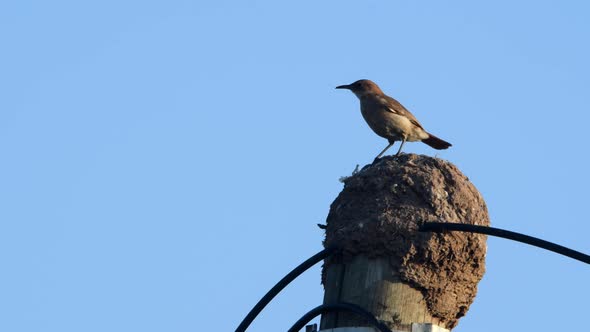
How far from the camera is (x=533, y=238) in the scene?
4.62 metres

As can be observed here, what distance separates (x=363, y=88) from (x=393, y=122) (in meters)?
0.95

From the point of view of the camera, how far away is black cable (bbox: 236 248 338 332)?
203 inches

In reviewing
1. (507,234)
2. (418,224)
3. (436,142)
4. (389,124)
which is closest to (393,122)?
(389,124)

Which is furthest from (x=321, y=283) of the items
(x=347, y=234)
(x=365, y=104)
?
(x=365, y=104)

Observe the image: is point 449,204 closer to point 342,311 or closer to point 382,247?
point 382,247

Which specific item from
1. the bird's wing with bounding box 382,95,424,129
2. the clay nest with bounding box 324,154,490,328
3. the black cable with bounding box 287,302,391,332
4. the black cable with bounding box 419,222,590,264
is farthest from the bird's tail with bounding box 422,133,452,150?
the black cable with bounding box 287,302,391,332

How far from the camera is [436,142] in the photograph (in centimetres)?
1056

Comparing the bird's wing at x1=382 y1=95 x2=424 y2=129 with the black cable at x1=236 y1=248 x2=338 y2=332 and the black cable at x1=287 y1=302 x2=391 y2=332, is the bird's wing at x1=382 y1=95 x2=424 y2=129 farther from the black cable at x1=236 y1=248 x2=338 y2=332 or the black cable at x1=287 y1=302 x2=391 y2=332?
the black cable at x1=287 y1=302 x2=391 y2=332

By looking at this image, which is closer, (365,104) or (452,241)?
(452,241)

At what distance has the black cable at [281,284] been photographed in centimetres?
516

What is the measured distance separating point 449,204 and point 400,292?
79 cm

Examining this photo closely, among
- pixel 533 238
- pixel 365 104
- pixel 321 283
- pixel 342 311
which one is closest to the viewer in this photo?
pixel 533 238

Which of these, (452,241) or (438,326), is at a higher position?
(452,241)

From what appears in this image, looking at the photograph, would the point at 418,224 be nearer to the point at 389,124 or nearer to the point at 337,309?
the point at 337,309
